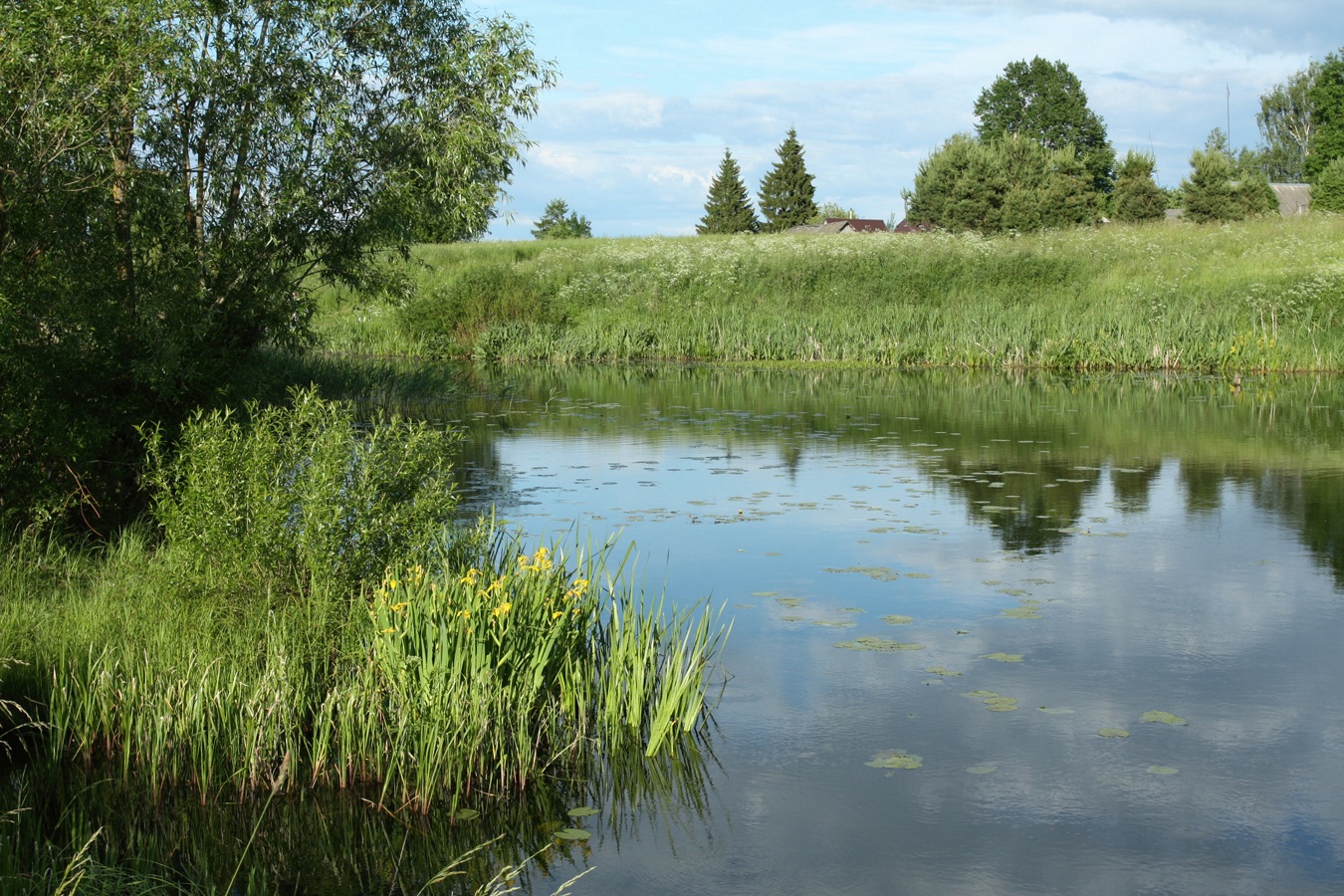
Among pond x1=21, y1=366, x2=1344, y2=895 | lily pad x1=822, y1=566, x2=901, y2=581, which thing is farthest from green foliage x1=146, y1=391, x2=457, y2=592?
lily pad x1=822, y1=566, x2=901, y2=581

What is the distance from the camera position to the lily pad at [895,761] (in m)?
5.87

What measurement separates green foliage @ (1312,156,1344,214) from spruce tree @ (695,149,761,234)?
112 feet

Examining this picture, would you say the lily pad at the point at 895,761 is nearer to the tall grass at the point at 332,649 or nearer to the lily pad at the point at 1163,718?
the tall grass at the point at 332,649

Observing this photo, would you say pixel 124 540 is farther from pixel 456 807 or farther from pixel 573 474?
pixel 573 474

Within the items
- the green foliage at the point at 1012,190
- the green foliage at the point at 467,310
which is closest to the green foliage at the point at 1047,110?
the green foliage at the point at 1012,190

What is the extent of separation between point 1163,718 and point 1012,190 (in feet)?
172

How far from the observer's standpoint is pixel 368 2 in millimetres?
10625

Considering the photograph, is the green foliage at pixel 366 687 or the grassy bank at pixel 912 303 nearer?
the green foliage at pixel 366 687

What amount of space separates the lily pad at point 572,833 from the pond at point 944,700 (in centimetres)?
6

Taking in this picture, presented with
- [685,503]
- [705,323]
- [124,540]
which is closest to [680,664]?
[124,540]

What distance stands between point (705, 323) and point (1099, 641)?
25.8 m

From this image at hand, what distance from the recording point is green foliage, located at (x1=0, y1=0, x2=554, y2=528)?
8.56m

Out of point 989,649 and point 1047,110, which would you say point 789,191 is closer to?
point 1047,110

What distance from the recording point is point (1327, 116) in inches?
2936
